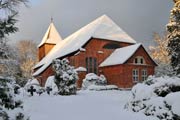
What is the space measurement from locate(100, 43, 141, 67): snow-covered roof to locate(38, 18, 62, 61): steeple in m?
26.4

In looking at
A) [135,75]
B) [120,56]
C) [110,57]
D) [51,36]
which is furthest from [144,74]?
[51,36]

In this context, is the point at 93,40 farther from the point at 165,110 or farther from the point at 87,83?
the point at 165,110

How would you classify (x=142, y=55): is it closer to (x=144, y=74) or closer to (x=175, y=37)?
(x=144, y=74)

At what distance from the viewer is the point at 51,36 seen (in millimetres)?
74875

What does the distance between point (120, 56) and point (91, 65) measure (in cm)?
A: 543

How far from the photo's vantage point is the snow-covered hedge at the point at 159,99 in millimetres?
13609

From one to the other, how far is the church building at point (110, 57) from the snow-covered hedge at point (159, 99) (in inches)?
1002

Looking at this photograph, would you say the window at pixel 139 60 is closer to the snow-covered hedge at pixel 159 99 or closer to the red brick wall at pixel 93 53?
the red brick wall at pixel 93 53

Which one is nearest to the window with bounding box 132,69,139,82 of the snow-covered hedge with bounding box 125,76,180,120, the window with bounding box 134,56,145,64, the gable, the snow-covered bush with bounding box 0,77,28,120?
the window with bounding box 134,56,145,64

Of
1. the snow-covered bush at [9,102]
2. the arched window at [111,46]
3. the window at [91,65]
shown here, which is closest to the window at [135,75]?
the window at [91,65]

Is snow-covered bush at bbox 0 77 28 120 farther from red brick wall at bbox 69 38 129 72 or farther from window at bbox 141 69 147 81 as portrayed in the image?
red brick wall at bbox 69 38 129 72

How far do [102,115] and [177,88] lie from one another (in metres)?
4.60

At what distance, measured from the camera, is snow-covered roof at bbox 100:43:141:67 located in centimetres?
4441

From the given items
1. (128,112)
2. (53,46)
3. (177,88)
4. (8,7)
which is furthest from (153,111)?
(53,46)
